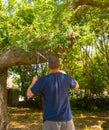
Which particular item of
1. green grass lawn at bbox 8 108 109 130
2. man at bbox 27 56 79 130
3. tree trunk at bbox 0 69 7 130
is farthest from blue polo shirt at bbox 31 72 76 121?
green grass lawn at bbox 8 108 109 130

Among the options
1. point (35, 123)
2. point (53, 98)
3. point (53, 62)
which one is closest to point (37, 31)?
point (53, 62)

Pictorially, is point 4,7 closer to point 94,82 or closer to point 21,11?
point 21,11

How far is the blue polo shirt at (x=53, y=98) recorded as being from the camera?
5.24 meters

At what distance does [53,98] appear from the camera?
17.2 feet

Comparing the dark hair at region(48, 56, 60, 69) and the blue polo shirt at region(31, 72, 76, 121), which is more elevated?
the dark hair at region(48, 56, 60, 69)

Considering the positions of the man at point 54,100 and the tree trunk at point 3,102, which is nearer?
the man at point 54,100

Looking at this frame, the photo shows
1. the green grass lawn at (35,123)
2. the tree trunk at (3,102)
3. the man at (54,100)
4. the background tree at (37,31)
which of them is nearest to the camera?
the man at (54,100)

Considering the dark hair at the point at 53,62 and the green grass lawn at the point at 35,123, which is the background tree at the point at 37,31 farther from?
the dark hair at the point at 53,62

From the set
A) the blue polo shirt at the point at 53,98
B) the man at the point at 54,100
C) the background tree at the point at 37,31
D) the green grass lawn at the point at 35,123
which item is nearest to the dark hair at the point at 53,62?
the man at the point at 54,100

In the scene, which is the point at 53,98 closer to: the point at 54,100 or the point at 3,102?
the point at 54,100

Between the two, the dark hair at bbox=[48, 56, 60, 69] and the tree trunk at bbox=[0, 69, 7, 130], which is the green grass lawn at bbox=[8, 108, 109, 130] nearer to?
the tree trunk at bbox=[0, 69, 7, 130]

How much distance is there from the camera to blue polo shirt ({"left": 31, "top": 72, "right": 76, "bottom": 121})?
5242 millimetres

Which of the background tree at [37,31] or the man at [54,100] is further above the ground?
the background tree at [37,31]

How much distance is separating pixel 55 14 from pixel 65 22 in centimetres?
35
